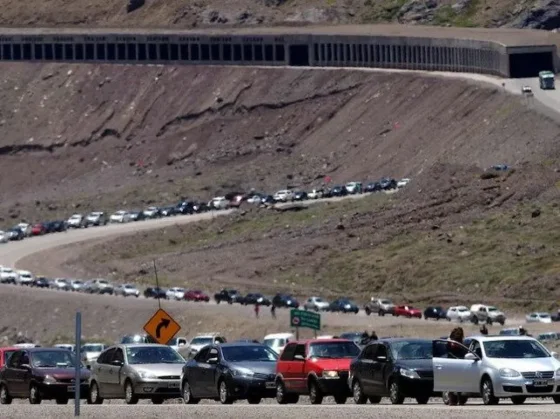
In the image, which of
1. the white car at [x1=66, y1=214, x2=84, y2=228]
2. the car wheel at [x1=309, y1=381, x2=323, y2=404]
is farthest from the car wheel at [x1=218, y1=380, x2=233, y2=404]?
the white car at [x1=66, y1=214, x2=84, y2=228]

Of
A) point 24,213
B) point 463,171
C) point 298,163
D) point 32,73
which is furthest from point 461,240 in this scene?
point 32,73

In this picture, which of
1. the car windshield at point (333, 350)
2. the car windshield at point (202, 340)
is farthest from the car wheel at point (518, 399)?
the car windshield at point (202, 340)

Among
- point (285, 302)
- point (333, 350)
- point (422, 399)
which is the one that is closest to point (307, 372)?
point (333, 350)

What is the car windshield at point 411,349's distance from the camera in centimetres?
4241

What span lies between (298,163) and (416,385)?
113 meters

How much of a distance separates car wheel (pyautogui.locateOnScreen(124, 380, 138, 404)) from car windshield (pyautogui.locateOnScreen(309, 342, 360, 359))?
4.32 meters

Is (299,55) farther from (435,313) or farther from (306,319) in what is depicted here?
(306,319)

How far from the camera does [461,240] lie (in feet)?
337

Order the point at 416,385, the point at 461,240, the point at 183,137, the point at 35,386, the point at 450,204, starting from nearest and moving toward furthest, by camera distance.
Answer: the point at 416,385
the point at 35,386
the point at 461,240
the point at 450,204
the point at 183,137

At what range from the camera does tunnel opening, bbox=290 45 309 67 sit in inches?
6875

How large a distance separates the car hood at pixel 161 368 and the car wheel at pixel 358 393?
5398 millimetres

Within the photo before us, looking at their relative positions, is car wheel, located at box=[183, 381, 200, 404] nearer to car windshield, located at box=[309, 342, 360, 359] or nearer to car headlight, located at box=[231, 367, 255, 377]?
car headlight, located at box=[231, 367, 255, 377]

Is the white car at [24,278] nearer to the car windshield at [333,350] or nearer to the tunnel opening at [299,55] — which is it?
the tunnel opening at [299,55]

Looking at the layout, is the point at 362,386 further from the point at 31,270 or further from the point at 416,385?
the point at 31,270
